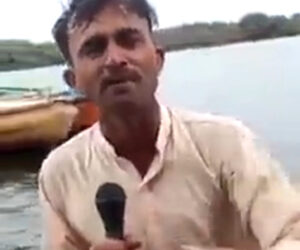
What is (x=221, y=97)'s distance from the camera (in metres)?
27.7

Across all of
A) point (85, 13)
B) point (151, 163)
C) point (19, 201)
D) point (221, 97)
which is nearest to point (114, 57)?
point (85, 13)

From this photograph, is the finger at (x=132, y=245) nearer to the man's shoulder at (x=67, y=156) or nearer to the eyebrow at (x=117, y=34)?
the man's shoulder at (x=67, y=156)

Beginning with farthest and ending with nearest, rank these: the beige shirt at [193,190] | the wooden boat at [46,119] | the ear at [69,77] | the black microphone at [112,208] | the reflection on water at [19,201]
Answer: the wooden boat at [46,119]
the reflection on water at [19,201]
the ear at [69,77]
the beige shirt at [193,190]
the black microphone at [112,208]

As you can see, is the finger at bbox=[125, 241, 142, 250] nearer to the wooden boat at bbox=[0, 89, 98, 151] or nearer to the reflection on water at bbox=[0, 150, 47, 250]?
the reflection on water at bbox=[0, 150, 47, 250]

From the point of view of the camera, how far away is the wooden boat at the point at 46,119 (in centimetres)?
1399

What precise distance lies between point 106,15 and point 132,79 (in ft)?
0.52

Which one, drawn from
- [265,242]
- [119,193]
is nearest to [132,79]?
[119,193]

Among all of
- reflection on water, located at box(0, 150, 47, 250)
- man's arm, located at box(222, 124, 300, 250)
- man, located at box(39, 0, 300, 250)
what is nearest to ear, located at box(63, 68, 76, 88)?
man, located at box(39, 0, 300, 250)

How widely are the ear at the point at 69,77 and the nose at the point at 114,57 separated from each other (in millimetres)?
144

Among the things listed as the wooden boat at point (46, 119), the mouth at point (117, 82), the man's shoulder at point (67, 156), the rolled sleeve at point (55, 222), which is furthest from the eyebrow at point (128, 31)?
the wooden boat at point (46, 119)

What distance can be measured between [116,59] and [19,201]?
30.5 feet

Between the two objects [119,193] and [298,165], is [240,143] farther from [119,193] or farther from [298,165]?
[298,165]

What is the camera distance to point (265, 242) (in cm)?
214

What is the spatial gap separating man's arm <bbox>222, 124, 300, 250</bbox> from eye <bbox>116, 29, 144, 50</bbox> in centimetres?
28
